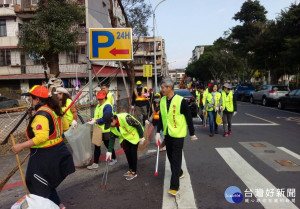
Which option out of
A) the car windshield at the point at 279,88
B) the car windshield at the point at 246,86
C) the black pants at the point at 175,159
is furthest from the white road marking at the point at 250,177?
the car windshield at the point at 246,86

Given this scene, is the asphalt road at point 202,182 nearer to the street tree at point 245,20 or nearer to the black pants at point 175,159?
the black pants at point 175,159

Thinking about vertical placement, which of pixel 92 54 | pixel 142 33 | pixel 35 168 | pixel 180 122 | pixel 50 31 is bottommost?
pixel 35 168

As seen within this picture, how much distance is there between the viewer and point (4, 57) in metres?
25.9

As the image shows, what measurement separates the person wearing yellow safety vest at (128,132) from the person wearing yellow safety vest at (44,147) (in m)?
1.56

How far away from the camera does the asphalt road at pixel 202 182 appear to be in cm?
379

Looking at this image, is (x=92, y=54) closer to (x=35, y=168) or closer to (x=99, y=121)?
(x=99, y=121)

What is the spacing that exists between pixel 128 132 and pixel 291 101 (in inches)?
559

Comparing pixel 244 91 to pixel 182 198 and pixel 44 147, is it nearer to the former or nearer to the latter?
pixel 182 198

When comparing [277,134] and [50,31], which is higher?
[50,31]

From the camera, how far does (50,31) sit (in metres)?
11.0

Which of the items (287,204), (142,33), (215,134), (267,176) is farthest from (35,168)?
(142,33)

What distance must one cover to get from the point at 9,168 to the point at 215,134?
623 cm

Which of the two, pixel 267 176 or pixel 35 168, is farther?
pixel 267 176

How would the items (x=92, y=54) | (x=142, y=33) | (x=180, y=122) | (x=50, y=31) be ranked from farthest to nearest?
(x=142, y=33)
(x=50, y=31)
(x=92, y=54)
(x=180, y=122)
